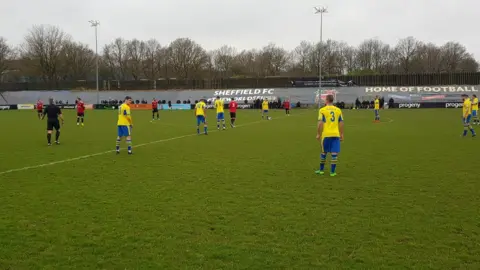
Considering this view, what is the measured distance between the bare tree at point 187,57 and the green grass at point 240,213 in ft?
A: 272

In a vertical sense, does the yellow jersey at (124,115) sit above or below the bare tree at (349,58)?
below

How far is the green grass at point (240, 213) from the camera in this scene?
482 centimetres

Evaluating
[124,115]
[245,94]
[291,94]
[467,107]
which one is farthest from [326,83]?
[124,115]

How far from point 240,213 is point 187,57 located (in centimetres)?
9060

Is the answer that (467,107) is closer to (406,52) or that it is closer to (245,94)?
(245,94)

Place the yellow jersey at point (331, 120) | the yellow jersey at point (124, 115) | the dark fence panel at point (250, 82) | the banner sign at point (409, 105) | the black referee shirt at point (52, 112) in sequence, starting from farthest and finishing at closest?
the dark fence panel at point (250, 82) → the banner sign at point (409, 105) → the black referee shirt at point (52, 112) → the yellow jersey at point (124, 115) → the yellow jersey at point (331, 120)

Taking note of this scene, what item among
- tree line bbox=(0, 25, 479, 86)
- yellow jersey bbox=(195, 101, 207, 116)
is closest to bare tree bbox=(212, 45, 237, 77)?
tree line bbox=(0, 25, 479, 86)

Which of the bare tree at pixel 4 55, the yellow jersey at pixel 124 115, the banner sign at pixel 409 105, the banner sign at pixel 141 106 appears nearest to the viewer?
the yellow jersey at pixel 124 115

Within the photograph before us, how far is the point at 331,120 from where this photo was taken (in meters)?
9.81

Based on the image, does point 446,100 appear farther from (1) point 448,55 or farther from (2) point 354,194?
(2) point 354,194

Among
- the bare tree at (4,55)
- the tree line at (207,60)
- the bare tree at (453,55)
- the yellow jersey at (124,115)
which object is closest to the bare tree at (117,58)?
the tree line at (207,60)

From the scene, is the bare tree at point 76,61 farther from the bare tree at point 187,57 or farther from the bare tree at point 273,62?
the bare tree at point 273,62

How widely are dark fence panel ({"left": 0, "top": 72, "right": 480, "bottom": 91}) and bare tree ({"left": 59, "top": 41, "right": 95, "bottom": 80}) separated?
475 inches

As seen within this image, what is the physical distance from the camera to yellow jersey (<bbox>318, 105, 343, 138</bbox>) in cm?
982
